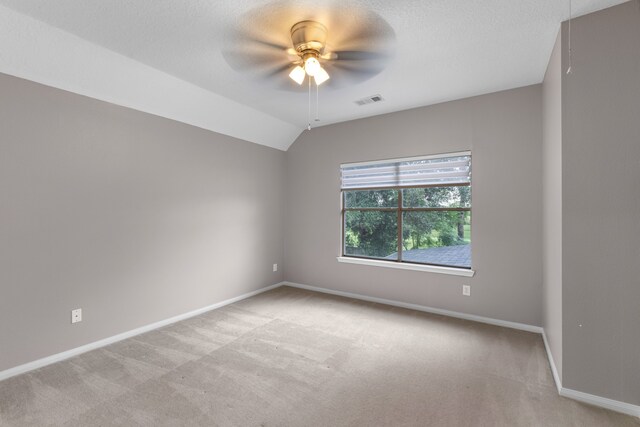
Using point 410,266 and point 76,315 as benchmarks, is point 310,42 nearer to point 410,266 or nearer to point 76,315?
point 410,266

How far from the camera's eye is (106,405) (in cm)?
201

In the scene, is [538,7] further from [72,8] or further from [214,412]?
[214,412]

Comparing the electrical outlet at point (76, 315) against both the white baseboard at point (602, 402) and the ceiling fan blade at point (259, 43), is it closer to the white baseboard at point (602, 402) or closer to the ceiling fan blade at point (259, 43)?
the ceiling fan blade at point (259, 43)

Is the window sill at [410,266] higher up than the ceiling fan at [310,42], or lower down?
lower down

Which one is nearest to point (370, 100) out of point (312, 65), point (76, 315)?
point (312, 65)

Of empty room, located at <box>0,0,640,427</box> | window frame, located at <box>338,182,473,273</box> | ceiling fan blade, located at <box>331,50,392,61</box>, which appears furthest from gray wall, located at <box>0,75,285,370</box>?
ceiling fan blade, located at <box>331,50,392,61</box>

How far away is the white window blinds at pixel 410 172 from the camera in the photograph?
3629 millimetres

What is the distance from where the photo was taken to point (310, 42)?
2.13m

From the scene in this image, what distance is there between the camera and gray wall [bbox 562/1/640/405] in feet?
6.23

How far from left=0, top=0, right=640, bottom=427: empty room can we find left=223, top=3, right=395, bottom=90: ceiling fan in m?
0.02

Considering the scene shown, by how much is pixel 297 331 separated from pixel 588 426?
2.36 metres

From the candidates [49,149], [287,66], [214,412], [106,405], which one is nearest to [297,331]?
[214,412]

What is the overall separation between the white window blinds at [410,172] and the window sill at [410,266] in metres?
1.06

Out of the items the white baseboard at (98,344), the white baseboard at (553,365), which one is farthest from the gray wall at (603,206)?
the white baseboard at (98,344)
